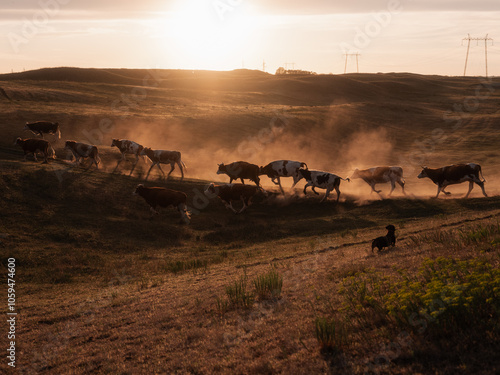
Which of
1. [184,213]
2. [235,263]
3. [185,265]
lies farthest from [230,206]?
[235,263]

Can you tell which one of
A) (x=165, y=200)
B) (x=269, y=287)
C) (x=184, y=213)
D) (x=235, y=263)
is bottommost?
(x=235, y=263)

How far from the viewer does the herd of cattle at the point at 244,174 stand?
2374cm

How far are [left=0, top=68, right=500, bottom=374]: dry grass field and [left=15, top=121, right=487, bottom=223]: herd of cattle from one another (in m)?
0.83

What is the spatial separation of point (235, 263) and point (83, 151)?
1781 centimetres

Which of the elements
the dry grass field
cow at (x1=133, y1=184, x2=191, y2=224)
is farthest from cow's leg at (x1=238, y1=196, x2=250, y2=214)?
cow at (x1=133, y1=184, x2=191, y2=224)

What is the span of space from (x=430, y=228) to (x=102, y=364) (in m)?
12.5

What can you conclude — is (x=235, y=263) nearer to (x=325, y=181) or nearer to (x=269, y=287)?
(x=269, y=287)

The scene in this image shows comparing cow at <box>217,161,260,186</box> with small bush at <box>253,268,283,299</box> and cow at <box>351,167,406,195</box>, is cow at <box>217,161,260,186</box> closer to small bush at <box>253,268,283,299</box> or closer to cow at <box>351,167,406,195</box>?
cow at <box>351,167,406,195</box>

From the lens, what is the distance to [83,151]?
30.2 meters

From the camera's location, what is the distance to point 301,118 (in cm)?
5716

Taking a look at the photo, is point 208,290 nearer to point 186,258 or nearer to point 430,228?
A: point 186,258

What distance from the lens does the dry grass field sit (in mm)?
6977

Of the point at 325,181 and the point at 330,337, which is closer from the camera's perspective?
the point at 330,337

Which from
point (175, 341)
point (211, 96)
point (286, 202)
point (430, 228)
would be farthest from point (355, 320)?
point (211, 96)
